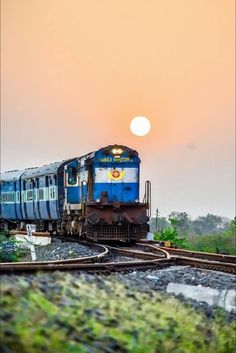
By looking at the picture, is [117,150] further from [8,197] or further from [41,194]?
[8,197]

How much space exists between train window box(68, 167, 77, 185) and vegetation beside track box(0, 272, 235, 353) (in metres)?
16.3

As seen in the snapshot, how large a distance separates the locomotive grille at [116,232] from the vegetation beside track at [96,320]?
13.0 m

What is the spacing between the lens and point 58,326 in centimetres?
603

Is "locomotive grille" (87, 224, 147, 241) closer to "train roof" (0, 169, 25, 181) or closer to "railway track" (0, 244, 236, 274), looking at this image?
"railway track" (0, 244, 236, 274)

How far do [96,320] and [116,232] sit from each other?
15.5m

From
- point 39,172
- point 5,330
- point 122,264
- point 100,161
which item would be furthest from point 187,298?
point 39,172

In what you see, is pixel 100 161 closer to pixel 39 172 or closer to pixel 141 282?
pixel 39 172

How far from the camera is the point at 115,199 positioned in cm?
2253

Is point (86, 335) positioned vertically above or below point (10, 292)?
below

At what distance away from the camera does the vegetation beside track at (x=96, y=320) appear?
575 cm

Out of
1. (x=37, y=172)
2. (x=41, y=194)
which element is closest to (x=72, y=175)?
(x=41, y=194)

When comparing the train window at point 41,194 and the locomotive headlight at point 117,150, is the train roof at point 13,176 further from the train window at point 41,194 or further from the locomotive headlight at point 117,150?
the locomotive headlight at point 117,150

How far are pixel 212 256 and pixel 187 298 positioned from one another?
25.5ft

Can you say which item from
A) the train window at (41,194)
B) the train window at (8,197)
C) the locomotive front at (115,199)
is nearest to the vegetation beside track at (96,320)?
the locomotive front at (115,199)
